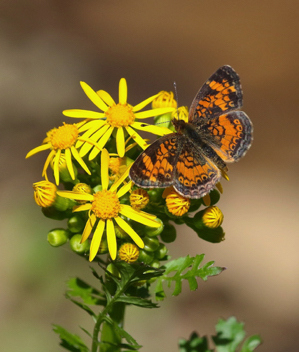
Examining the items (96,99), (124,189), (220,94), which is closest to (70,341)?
(124,189)

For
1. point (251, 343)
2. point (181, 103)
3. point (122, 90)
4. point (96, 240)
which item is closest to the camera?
point (96, 240)

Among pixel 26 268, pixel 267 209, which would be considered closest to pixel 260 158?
pixel 267 209

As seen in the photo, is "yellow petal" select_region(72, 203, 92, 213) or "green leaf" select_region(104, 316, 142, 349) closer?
"green leaf" select_region(104, 316, 142, 349)

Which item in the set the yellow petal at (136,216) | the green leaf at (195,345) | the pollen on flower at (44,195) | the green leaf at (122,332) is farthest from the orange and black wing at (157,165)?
the green leaf at (195,345)

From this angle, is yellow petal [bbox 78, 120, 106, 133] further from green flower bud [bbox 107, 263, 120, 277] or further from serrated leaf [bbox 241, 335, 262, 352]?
serrated leaf [bbox 241, 335, 262, 352]

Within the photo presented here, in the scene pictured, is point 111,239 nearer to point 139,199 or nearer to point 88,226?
point 88,226

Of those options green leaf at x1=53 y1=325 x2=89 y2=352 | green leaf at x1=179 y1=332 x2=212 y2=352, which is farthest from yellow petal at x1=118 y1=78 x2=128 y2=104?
green leaf at x1=179 y1=332 x2=212 y2=352

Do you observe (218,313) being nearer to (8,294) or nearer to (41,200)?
(8,294)
